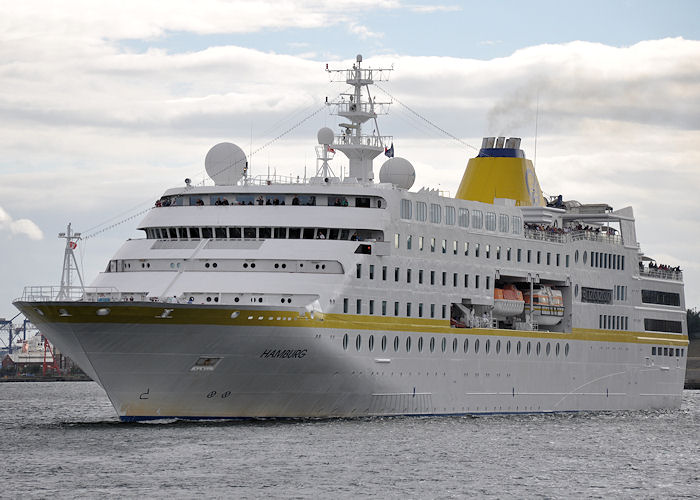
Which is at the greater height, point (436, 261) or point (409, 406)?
point (436, 261)

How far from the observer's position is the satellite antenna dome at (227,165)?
57344mm

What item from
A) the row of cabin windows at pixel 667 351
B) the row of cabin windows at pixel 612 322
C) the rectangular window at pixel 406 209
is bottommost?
the row of cabin windows at pixel 667 351

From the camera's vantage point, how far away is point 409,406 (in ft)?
184

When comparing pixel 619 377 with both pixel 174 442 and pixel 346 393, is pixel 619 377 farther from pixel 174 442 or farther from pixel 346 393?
pixel 174 442

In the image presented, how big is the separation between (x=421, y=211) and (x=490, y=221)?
18.4 ft

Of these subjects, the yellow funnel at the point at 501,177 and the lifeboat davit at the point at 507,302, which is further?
the yellow funnel at the point at 501,177

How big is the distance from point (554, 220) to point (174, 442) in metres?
29.3

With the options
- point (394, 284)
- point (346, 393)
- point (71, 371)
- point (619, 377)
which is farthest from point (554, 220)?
point (71, 371)

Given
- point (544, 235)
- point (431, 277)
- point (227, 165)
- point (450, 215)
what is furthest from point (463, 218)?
point (227, 165)

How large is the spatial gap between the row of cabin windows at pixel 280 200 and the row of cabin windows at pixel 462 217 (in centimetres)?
176

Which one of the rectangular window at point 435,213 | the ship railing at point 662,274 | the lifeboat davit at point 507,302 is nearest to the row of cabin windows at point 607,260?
the ship railing at point 662,274

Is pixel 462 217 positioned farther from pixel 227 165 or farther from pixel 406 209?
pixel 227 165

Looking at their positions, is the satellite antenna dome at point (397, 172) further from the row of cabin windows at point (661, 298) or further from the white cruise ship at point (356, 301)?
the row of cabin windows at point (661, 298)

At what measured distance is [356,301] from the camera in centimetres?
5300
